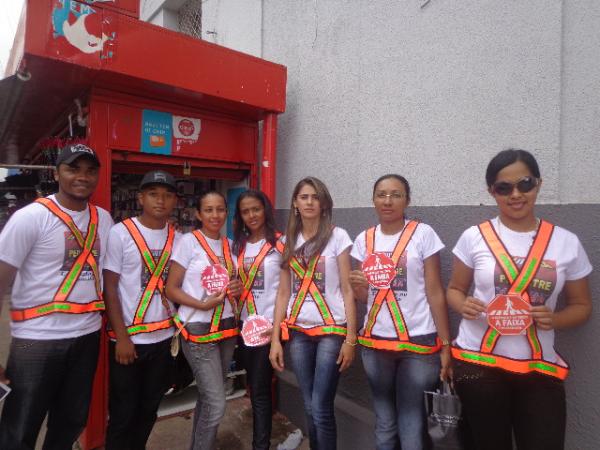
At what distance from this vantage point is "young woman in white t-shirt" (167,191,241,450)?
2604 mm

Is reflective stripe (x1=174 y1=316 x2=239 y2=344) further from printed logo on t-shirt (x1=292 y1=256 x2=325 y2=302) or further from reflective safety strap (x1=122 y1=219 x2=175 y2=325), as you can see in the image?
printed logo on t-shirt (x1=292 y1=256 x2=325 y2=302)

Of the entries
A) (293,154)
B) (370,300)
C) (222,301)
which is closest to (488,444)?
(370,300)

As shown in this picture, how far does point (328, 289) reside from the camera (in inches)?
99.1

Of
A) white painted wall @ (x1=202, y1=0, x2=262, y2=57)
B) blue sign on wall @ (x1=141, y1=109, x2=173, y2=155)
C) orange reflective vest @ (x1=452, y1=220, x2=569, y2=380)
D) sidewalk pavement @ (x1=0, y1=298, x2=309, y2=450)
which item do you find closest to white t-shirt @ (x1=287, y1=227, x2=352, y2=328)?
orange reflective vest @ (x1=452, y1=220, x2=569, y2=380)

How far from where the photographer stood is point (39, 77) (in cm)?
288

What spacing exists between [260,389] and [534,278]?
1.90 metres

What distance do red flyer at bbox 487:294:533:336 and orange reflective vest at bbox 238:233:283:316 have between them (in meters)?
1.47

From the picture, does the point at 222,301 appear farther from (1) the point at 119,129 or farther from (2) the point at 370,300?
(1) the point at 119,129

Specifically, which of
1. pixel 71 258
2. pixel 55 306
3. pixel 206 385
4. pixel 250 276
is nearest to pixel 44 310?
pixel 55 306

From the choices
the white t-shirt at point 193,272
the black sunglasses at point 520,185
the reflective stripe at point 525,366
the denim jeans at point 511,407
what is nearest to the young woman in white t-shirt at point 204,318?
the white t-shirt at point 193,272

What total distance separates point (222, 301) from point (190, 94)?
5.81 ft

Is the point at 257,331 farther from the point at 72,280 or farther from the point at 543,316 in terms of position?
the point at 543,316

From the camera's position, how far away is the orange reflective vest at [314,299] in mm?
2477

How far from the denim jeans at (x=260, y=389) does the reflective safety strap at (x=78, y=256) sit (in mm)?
1107
